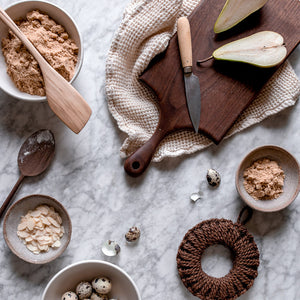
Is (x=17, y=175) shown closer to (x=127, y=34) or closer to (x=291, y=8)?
(x=127, y=34)

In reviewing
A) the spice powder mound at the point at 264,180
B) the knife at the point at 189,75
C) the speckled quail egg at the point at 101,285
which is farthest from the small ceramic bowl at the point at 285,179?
the speckled quail egg at the point at 101,285

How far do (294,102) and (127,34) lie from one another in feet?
1.54

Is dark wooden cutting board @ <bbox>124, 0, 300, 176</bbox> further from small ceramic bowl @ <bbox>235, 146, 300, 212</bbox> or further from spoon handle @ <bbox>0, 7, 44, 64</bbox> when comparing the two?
spoon handle @ <bbox>0, 7, 44, 64</bbox>

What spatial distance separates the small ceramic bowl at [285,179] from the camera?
104 cm

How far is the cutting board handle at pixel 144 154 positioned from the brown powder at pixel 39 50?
10.1 inches

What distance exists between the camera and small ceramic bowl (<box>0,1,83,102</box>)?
997mm

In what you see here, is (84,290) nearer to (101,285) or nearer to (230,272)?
(101,285)

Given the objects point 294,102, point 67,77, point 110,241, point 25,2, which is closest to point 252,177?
point 294,102

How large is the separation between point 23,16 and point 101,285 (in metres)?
0.70

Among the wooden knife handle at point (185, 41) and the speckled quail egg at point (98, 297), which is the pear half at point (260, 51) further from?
the speckled quail egg at point (98, 297)

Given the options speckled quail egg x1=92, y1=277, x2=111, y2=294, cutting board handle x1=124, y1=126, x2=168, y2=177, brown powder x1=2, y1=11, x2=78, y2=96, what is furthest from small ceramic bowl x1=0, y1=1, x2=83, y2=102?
speckled quail egg x1=92, y1=277, x2=111, y2=294

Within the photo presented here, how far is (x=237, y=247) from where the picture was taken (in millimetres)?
1045

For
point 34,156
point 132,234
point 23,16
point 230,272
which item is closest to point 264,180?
point 230,272

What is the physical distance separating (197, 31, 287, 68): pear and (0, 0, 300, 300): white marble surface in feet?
0.38
